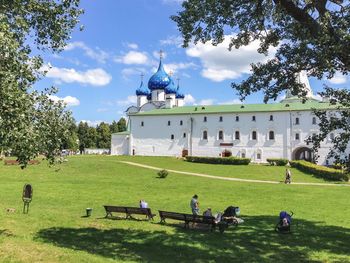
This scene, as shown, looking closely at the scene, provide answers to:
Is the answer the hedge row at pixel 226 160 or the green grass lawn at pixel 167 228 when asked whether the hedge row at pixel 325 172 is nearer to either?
the hedge row at pixel 226 160

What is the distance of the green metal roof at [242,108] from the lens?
67.5 m

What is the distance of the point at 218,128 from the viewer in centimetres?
7469

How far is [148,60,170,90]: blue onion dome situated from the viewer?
88.3 m

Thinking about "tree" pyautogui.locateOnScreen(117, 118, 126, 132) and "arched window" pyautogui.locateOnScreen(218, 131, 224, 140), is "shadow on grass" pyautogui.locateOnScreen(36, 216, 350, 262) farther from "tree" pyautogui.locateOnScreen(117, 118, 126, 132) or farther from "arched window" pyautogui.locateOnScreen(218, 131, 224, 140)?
"tree" pyautogui.locateOnScreen(117, 118, 126, 132)

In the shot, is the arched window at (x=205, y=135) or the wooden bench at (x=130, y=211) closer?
the wooden bench at (x=130, y=211)

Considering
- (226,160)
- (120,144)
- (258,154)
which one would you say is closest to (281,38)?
(226,160)

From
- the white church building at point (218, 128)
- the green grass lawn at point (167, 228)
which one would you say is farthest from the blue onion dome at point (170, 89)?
the green grass lawn at point (167, 228)

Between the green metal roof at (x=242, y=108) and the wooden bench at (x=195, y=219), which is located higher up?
the green metal roof at (x=242, y=108)

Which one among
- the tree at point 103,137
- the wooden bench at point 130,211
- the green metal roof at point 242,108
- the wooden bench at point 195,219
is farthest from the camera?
the tree at point 103,137

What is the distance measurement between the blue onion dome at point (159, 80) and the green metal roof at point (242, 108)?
793 cm

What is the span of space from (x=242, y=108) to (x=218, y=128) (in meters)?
5.69

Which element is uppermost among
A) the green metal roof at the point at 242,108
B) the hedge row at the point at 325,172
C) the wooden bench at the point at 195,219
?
the green metal roof at the point at 242,108

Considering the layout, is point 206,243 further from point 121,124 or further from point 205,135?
point 121,124

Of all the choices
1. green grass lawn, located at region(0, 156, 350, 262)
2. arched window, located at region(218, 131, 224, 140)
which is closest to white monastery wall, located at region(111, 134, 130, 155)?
arched window, located at region(218, 131, 224, 140)
